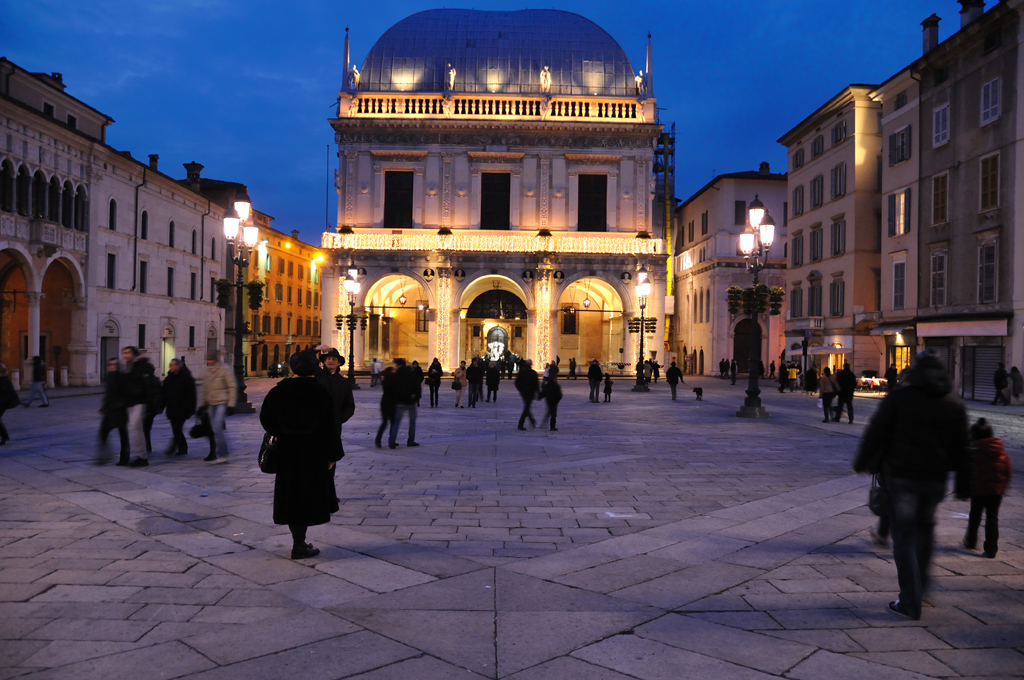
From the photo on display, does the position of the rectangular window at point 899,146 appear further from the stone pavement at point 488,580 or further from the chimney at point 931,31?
the stone pavement at point 488,580

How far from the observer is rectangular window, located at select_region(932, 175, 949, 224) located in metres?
29.6

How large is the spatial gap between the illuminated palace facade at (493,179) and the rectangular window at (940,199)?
1931 centimetres

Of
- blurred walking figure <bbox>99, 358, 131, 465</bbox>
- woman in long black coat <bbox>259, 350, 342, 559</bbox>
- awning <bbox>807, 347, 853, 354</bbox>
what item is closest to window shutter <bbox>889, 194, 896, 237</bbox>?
awning <bbox>807, 347, 853, 354</bbox>

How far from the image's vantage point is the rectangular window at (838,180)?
37819 mm

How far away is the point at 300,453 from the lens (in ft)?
21.1

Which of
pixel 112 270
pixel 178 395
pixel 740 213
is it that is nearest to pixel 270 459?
pixel 178 395

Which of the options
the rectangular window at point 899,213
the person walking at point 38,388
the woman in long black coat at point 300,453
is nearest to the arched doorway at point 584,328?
the rectangular window at point 899,213

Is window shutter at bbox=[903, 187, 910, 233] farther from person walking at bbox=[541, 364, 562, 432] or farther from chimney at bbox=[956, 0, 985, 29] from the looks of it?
Result: person walking at bbox=[541, 364, 562, 432]

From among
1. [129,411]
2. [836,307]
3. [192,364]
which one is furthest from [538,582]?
[192,364]

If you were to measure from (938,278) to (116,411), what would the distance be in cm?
2894

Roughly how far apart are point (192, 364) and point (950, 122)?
120 ft

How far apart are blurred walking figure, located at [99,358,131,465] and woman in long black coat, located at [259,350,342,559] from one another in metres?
5.81

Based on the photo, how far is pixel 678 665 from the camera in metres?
4.35

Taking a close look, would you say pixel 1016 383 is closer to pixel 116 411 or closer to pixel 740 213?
pixel 116 411
